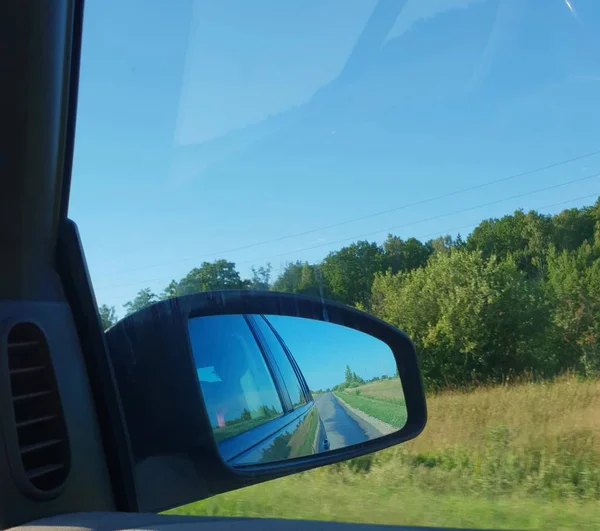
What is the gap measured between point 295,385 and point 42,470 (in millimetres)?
1270

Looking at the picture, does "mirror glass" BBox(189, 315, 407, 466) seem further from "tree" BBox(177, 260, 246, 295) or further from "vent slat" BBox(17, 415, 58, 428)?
"vent slat" BBox(17, 415, 58, 428)

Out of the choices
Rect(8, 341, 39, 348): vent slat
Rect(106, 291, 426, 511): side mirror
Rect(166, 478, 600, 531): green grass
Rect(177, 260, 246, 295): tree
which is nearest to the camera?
Rect(8, 341, 39, 348): vent slat

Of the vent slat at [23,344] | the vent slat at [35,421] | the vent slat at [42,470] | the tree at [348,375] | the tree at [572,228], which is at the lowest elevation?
the vent slat at [42,470]

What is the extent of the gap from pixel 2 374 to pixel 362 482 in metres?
1.89

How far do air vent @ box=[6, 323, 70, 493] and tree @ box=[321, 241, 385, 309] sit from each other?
124 centimetres

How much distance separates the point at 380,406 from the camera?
9.98ft

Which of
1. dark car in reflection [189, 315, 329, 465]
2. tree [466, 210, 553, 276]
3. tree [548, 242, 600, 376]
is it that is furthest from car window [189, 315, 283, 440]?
tree [548, 242, 600, 376]

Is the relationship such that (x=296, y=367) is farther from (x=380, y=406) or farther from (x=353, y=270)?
(x=353, y=270)

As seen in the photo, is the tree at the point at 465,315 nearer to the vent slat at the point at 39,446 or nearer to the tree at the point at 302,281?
the tree at the point at 302,281

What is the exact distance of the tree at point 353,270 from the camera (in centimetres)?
Result: 302

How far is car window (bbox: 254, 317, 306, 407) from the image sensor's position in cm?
310

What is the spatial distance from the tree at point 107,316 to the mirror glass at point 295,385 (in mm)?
366

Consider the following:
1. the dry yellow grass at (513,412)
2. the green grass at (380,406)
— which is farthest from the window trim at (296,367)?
the dry yellow grass at (513,412)

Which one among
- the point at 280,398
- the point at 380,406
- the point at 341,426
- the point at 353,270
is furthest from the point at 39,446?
the point at 353,270
